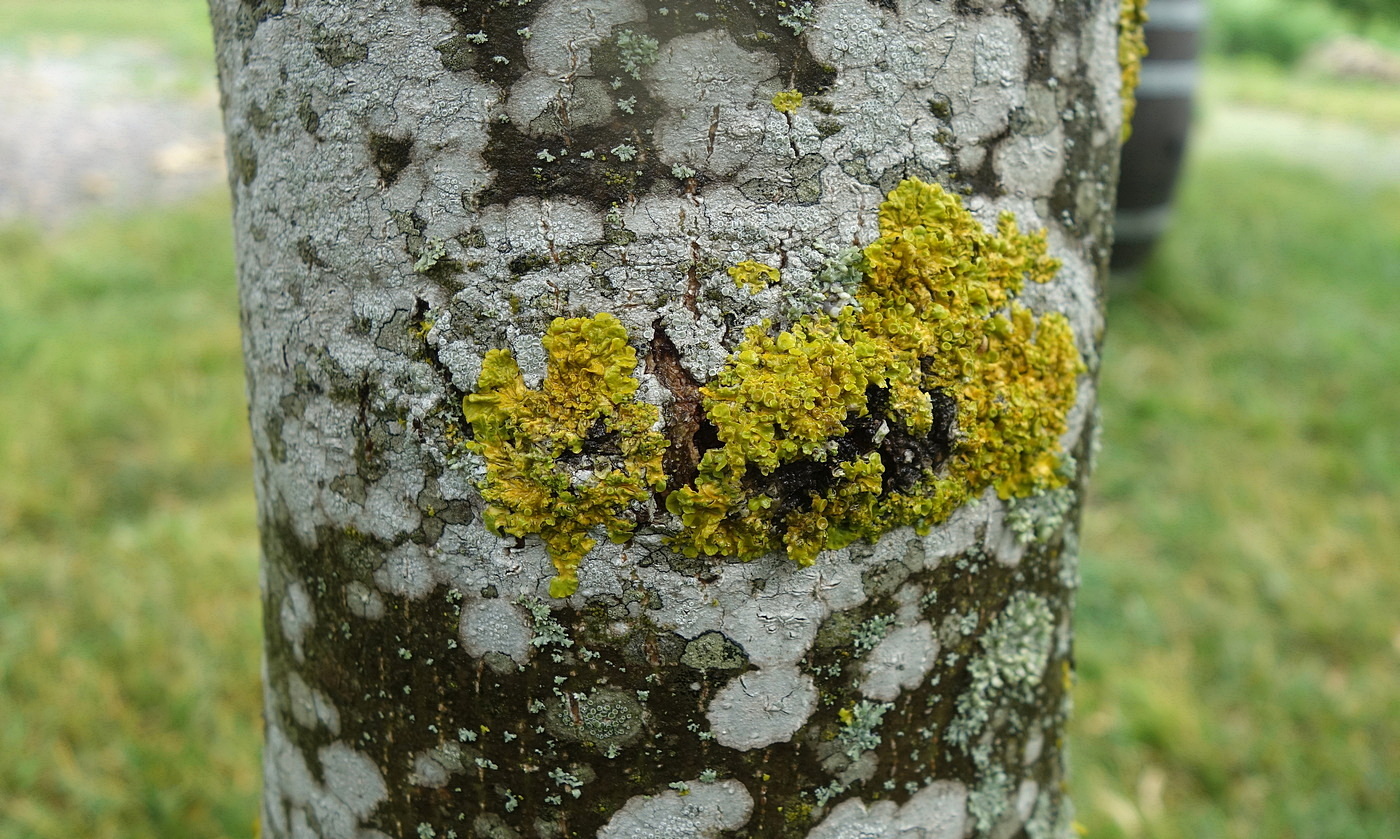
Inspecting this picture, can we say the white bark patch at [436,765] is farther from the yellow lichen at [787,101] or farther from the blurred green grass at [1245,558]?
the blurred green grass at [1245,558]

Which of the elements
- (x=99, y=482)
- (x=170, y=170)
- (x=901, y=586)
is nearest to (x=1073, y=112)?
(x=901, y=586)

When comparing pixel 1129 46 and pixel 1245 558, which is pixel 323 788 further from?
pixel 1245 558

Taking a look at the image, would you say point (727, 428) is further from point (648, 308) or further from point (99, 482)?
point (99, 482)

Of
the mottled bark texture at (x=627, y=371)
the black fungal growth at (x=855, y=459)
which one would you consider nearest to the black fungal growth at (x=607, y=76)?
the mottled bark texture at (x=627, y=371)

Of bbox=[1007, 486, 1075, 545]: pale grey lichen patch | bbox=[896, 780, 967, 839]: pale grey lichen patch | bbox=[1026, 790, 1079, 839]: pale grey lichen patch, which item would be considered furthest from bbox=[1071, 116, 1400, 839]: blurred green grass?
bbox=[1007, 486, 1075, 545]: pale grey lichen patch

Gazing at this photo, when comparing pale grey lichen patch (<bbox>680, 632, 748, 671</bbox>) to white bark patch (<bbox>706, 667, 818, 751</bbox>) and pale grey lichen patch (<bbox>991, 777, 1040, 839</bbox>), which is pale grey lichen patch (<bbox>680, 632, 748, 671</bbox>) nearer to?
white bark patch (<bbox>706, 667, 818, 751</bbox>)

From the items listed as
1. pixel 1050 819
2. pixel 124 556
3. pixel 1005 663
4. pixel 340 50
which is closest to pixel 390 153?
pixel 340 50
